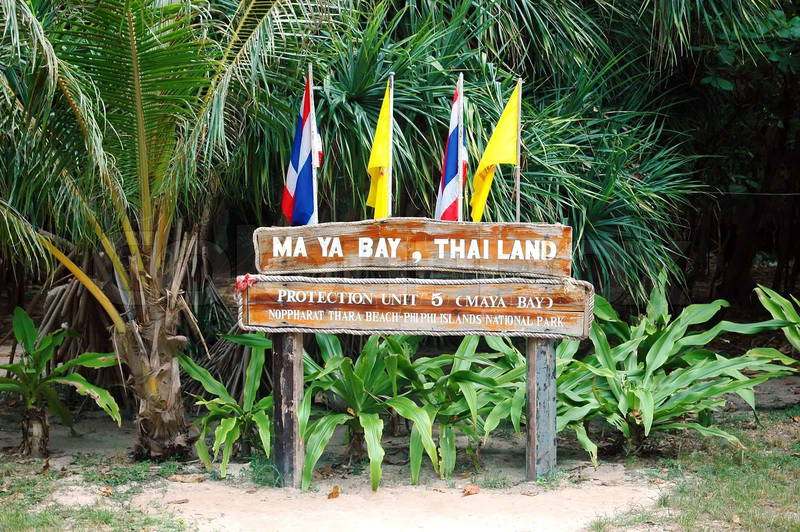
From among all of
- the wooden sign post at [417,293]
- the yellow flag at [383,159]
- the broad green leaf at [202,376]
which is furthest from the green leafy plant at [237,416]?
the yellow flag at [383,159]

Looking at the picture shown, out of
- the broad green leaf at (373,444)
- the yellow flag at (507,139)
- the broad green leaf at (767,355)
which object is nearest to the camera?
the broad green leaf at (373,444)

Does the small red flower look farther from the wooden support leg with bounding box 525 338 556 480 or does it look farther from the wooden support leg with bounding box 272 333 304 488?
the wooden support leg with bounding box 525 338 556 480

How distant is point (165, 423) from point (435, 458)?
200 centimetres

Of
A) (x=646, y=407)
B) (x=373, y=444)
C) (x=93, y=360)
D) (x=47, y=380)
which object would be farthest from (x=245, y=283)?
(x=646, y=407)

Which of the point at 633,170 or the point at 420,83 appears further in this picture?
the point at 633,170

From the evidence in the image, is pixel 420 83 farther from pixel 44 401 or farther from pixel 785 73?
pixel 785 73

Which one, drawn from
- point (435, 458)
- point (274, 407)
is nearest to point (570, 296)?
point (435, 458)

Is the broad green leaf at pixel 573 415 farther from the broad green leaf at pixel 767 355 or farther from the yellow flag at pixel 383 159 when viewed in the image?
the yellow flag at pixel 383 159

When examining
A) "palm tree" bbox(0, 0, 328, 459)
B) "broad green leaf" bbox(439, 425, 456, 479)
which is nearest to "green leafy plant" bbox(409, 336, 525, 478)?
"broad green leaf" bbox(439, 425, 456, 479)

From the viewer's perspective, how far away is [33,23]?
16.7 ft

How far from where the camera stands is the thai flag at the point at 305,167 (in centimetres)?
611

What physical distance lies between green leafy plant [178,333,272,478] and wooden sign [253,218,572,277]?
1.17m

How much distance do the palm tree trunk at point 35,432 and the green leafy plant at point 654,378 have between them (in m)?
3.78

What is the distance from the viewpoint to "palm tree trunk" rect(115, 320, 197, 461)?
6.54m
